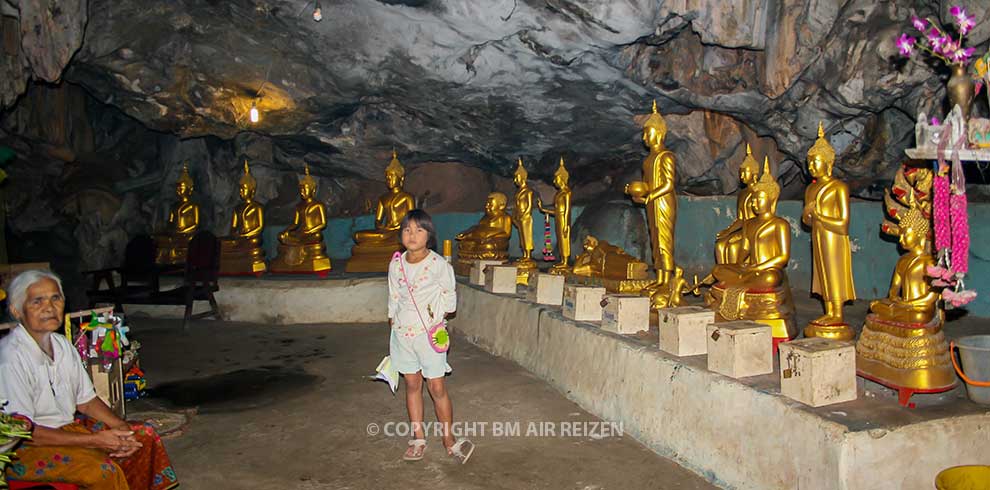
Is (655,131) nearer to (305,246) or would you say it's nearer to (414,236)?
(414,236)

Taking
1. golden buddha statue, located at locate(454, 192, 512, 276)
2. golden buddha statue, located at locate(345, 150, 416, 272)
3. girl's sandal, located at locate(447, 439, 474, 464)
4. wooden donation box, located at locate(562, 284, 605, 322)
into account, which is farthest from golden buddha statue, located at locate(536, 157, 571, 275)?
girl's sandal, located at locate(447, 439, 474, 464)

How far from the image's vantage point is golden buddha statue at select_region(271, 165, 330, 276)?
985 cm

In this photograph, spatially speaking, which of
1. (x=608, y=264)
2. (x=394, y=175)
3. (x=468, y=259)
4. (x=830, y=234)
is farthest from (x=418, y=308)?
(x=394, y=175)

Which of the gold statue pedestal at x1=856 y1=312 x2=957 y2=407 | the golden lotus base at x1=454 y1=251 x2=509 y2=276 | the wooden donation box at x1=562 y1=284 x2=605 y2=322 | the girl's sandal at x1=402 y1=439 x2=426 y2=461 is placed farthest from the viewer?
the golden lotus base at x1=454 y1=251 x2=509 y2=276

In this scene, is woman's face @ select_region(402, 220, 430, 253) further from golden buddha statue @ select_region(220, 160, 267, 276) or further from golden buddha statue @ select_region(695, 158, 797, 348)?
golden buddha statue @ select_region(220, 160, 267, 276)

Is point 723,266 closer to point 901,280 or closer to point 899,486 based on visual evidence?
point 901,280

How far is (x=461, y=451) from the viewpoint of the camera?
4.18 metres

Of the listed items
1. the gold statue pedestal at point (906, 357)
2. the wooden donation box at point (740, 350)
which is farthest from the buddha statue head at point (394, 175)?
the gold statue pedestal at point (906, 357)

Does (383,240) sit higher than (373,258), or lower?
higher

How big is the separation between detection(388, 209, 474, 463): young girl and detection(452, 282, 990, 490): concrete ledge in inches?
47.5

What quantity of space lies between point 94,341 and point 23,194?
9.01 m

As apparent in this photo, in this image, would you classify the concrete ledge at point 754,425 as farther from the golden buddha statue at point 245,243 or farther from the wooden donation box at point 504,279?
the golden buddha statue at point 245,243

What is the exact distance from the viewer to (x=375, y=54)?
8789mm

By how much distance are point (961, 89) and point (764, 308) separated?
80.7 inches
